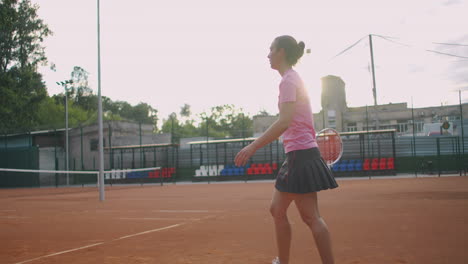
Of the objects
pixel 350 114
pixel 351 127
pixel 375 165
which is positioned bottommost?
pixel 375 165

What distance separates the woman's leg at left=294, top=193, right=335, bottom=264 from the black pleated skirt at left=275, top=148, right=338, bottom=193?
0.32ft

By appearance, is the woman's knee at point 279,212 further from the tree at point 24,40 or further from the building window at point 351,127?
the building window at point 351,127

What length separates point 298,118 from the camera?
3.31 m

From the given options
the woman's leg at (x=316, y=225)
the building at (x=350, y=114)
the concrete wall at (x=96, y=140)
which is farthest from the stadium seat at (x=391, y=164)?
the building at (x=350, y=114)

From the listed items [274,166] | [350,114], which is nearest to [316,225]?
[274,166]

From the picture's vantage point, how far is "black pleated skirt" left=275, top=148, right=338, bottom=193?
3151 millimetres

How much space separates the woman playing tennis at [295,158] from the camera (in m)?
3.15

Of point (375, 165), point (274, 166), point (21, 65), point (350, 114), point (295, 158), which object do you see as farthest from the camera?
point (350, 114)

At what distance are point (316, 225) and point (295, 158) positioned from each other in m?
0.50

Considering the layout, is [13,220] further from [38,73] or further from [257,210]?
[38,73]

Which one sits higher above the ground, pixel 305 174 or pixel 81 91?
pixel 81 91

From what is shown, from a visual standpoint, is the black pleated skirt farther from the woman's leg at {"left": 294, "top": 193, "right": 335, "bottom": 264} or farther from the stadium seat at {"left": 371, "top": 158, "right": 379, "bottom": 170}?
the stadium seat at {"left": 371, "top": 158, "right": 379, "bottom": 170}

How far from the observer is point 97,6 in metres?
14.3

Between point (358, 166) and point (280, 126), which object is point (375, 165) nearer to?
point (358, 166)
